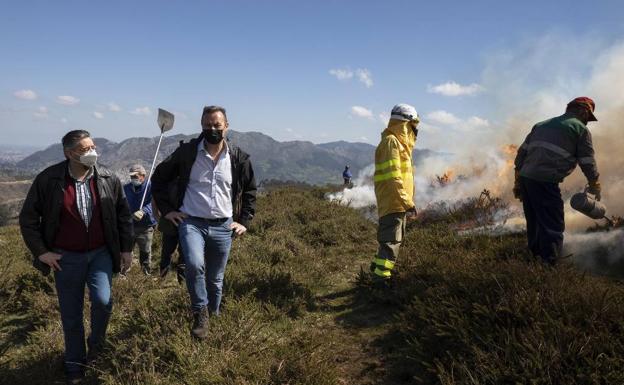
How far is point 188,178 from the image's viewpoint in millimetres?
3621

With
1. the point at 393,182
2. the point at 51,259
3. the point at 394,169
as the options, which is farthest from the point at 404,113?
the point at 51,259

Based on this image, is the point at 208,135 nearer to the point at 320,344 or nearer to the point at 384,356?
the point at 320,344

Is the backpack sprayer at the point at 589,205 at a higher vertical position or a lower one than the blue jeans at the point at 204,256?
higher

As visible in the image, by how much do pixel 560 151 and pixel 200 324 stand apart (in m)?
4.16

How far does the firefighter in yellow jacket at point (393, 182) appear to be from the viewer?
15.2 feet

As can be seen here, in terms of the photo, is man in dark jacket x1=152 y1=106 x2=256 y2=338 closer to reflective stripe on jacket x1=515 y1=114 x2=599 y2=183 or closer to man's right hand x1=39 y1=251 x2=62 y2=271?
man's right hand x1=39 y1=251 x2=62 y2=271

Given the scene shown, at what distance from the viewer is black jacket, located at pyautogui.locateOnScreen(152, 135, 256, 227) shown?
3613mm

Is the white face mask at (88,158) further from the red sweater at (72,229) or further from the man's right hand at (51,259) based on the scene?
the man's right hand at (51,259)

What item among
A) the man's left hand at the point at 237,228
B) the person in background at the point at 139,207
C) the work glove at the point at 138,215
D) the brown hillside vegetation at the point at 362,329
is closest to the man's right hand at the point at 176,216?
the man's left hand at the point at 237,228

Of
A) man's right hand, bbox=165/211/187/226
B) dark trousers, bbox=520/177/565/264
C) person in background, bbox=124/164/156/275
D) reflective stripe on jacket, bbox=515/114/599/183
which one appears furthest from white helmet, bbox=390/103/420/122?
person in background, bbox=124/164/156/275

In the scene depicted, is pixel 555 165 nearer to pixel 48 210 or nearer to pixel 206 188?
pixel 206 188

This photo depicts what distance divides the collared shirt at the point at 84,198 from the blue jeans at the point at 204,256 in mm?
745

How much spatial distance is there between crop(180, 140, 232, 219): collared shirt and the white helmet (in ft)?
7.19

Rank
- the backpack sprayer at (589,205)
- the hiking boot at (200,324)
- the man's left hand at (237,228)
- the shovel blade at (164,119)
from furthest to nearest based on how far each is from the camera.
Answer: the shovel blade at (164,119) → the backpack sprayer at (589,205) → the man's left hand at (237,228) → the hiking boot at (200,324)
